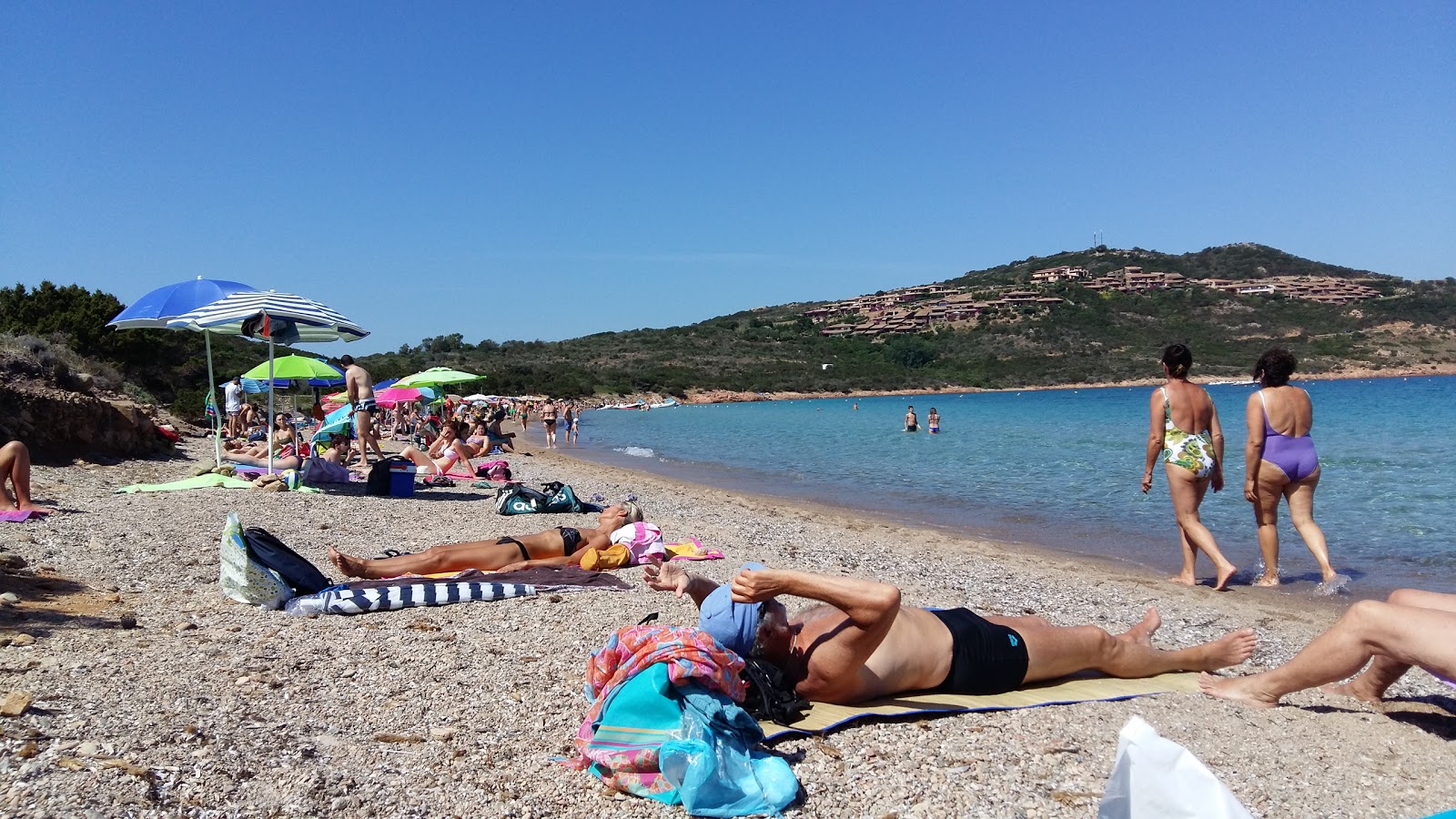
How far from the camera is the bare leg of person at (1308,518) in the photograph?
20.1ft

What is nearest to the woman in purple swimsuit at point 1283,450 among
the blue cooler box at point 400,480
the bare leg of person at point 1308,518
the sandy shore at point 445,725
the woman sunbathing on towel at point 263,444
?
the bare leg of person at point 1308,518

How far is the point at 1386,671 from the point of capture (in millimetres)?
3623

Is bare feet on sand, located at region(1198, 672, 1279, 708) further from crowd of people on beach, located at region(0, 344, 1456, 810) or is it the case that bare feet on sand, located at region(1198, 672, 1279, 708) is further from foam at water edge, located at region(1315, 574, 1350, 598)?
foam at water edge, located at region(1315, 574, 1350, 598)

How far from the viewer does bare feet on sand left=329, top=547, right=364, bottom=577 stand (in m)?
5.46

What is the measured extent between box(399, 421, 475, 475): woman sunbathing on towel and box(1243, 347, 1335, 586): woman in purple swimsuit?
970 cm

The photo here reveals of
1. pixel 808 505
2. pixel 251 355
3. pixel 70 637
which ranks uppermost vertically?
pixel 251 355

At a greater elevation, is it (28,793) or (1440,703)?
(28,793)

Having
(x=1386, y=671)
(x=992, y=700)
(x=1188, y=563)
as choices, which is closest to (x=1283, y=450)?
(x=1188, y=563)

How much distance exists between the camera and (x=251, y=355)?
4362 cm

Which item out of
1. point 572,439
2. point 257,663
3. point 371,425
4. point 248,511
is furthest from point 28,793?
point 572,439

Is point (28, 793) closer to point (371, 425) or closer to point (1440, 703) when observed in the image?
point (1440, 703)

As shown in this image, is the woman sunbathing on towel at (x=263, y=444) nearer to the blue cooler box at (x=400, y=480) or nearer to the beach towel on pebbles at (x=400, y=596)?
the blue cooler box at (x=400, y=480)

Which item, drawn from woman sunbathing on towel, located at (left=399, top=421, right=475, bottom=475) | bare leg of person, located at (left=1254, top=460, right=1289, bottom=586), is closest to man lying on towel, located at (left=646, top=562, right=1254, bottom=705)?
bare leg of person, located at (left=1254, top=460, right=1289, bottom=586)

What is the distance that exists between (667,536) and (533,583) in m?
2.76
